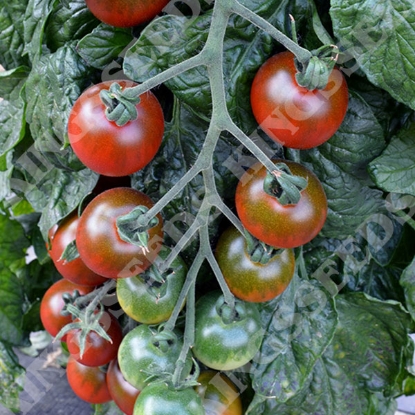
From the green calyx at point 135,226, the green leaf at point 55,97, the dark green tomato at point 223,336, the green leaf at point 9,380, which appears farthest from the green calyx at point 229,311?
the green leaf at point 9,380

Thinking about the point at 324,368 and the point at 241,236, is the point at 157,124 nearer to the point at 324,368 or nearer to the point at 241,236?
the point at 241,236

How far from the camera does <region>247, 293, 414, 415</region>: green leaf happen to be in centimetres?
65

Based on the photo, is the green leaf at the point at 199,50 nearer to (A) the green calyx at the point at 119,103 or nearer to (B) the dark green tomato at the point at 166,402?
(A) the green calyx at the point at 119,103

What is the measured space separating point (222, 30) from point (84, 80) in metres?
0.19

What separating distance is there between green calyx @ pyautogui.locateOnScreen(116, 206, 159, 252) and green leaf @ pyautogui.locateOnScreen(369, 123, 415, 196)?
253 millimetres

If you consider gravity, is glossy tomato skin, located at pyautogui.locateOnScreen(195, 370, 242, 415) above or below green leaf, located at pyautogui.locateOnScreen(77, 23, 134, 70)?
below

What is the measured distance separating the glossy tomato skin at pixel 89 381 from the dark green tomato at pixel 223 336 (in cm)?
20

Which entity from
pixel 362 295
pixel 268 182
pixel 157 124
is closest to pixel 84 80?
pixel 157 124

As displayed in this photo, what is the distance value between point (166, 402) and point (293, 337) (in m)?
0.21

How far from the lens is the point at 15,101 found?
0.67 meters

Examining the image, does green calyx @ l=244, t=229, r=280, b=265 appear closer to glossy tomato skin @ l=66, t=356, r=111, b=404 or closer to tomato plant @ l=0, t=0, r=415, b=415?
tomato plant @ l=0, t=0, r=415, b=415

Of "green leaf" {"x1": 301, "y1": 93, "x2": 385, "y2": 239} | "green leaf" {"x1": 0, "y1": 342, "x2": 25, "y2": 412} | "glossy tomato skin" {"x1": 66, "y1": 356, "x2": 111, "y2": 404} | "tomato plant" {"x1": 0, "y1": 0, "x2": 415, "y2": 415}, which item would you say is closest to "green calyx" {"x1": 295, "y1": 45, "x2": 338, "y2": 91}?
"tomato plant" {"x1": 0, "y1": 0, "x2": 415, "y2": 415}

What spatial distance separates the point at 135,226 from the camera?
42 cm

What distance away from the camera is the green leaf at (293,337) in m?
0.57
